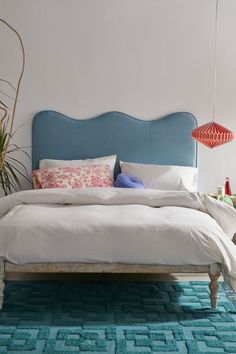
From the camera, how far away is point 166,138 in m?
4.81

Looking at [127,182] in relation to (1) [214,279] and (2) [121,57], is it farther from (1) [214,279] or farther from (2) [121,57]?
(1) [214,279]

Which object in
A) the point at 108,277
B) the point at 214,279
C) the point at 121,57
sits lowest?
the point at 108,277

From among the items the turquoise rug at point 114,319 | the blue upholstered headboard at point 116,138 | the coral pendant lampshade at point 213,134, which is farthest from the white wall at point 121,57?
the turquoise rug at point 114,319

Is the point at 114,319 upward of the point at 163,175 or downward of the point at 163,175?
downward

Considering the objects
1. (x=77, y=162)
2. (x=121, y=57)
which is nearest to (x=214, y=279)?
(x=77, y=162)

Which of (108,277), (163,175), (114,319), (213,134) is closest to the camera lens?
(114,319)

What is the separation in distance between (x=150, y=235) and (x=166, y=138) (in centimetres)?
212

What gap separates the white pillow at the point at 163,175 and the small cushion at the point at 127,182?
11cm

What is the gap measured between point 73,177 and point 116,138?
74cm

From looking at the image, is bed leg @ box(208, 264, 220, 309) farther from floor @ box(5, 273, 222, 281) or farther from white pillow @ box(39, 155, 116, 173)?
white pillow @ box(39, 155, 116, 173)

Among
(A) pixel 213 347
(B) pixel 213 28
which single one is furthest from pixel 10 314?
(B) pixel 213 28

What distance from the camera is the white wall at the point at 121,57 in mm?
4750

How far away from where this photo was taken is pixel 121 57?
4.80 meters

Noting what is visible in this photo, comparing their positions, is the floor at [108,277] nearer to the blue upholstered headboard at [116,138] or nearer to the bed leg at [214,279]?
the bed leg at [214,279]
